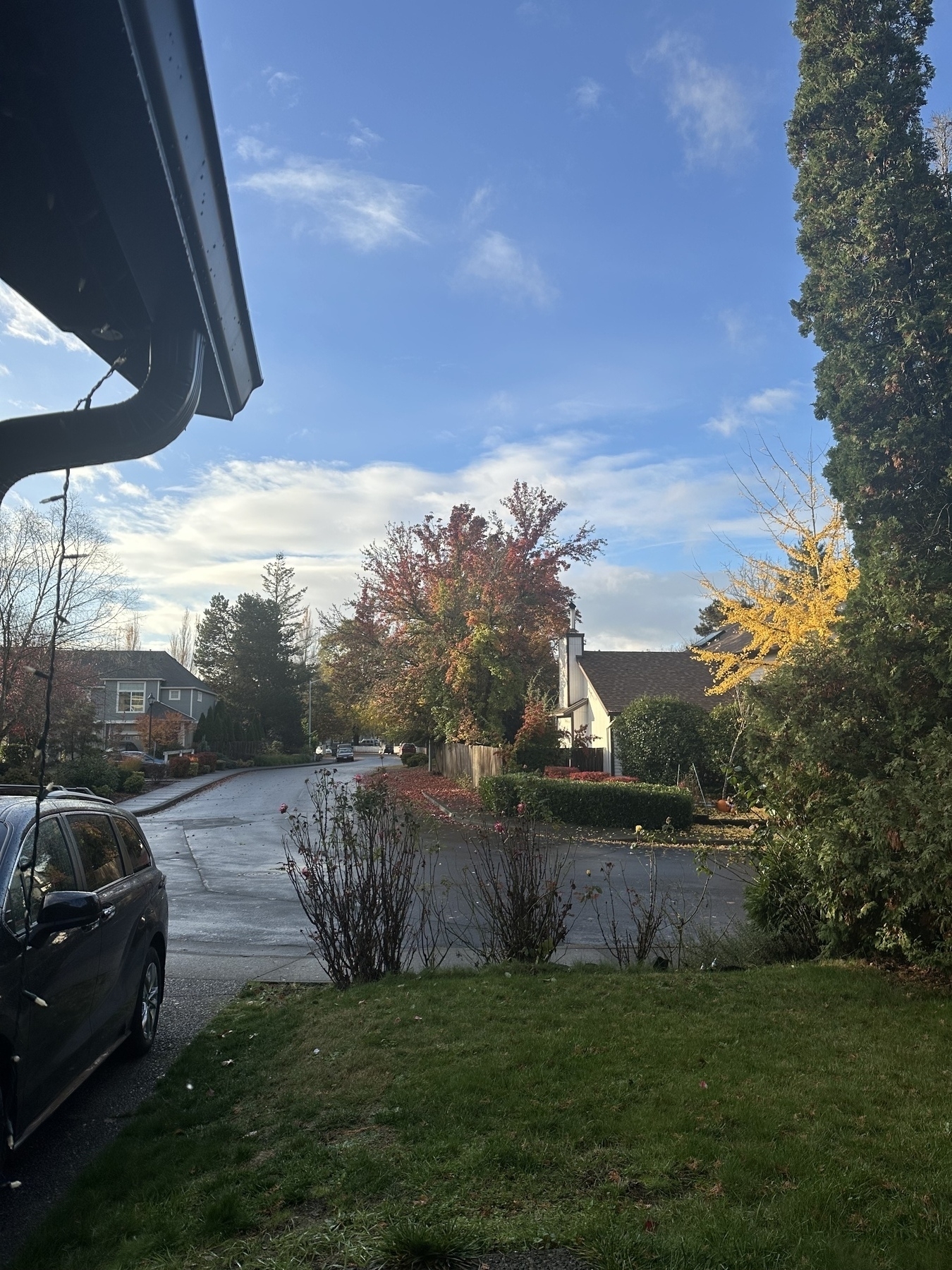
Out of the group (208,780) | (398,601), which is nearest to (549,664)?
(398,601)

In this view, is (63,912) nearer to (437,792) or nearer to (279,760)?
(437,792)

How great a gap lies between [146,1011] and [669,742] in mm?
22286

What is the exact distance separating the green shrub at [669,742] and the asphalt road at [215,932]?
852cm

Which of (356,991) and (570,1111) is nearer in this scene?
(570,1111)

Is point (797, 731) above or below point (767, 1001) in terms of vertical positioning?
above

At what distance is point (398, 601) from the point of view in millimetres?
37656

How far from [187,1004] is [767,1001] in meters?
4.56

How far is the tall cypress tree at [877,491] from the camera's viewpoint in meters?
6.87

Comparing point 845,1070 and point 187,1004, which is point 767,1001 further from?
point 187,1004

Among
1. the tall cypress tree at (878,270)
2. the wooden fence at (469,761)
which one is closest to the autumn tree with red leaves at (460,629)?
the wooden fence at (469,761)

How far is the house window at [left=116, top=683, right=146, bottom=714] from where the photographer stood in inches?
2672

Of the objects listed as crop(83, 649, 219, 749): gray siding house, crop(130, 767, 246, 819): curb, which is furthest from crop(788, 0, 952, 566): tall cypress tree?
crop(83, 649, 219, 749): gray siding house

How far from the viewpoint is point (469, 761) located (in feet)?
112

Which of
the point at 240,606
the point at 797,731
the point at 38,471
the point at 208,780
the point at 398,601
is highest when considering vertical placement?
the point at 240,606
